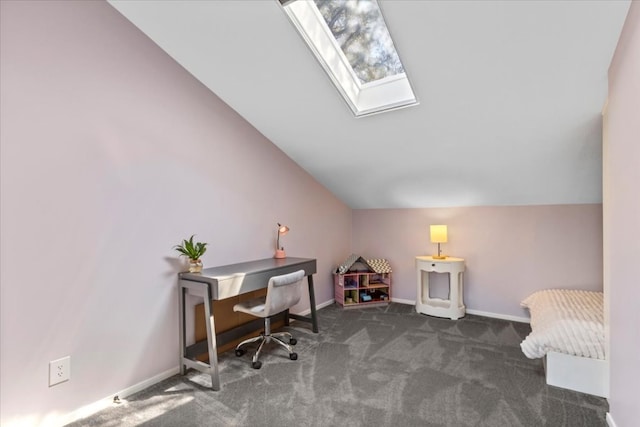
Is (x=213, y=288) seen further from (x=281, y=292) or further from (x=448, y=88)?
(x=448, y=88)

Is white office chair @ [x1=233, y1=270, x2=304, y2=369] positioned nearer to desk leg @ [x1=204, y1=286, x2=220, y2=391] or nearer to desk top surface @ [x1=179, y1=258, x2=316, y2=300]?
desk top surface @ [x1=179, y1=258, x2=316, y2=300]

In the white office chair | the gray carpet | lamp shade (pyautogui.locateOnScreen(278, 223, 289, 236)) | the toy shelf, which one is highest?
lamp shade (pyautogui.locateOnScreen(278, 223, 289, 236))

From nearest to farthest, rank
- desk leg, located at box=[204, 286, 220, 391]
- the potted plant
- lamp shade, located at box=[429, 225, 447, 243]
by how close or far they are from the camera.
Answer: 1. desk leg, located at box=[204, 286, 220, 391]
2. the potted plant
3. lamp shade, located at box=[429, 225, 447, 243]

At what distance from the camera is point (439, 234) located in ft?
12.6

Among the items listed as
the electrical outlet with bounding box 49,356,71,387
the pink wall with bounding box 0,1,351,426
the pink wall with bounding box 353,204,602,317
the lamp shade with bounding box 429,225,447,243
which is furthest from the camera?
the lamp shade with bounding box 429,225,447,243

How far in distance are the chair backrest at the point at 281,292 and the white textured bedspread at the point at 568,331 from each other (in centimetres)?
170

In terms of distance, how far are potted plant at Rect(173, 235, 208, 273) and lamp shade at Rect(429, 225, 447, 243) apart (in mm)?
2625

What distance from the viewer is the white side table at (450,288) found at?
369 cm

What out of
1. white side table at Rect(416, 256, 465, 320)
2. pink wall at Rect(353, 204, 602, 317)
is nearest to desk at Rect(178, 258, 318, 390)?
white side table at Rect(416, 256, 465, 320)

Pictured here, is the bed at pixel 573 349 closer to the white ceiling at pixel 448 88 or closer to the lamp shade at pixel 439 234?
the white ceiling at pixel 448 88

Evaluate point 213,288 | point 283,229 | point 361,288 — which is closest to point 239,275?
point 213,288

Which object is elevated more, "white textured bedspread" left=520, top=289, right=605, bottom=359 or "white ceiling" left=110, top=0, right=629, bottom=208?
"white ceiling" left=110, top=0, right=629, bottom=208

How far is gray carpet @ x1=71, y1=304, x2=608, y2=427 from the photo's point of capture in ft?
6.12

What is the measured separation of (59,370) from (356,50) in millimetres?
2776
